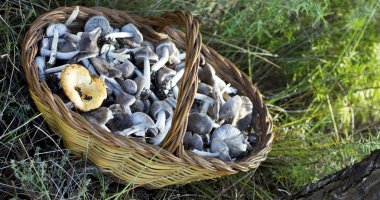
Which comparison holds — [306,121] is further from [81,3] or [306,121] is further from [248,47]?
[81,3]

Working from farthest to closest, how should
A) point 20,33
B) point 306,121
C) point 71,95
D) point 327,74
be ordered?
1. point 327,74
2. point 306,121
3. point 20,33
4. point 71,95

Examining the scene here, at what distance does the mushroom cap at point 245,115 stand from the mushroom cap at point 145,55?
418mm

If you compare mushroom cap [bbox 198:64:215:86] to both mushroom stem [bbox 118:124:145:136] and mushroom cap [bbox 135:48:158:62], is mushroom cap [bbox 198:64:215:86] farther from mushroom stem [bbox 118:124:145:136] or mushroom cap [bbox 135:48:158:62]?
mushroom stem [bbox 118:124:145:136]

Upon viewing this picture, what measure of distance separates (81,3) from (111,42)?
434mm

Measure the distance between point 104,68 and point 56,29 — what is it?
22cm

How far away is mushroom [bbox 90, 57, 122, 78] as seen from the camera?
1.92 m

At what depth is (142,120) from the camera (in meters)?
1.86

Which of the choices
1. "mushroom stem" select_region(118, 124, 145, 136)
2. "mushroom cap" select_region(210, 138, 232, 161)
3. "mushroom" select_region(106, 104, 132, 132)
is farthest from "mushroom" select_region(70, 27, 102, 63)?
"mushroom cap" select_region(210, 138, 232, 161)

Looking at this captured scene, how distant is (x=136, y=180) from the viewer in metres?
1.90

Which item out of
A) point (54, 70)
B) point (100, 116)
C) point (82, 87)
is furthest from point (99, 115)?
point (54, 70)

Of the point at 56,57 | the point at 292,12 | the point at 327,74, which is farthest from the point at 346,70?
the point at 56,57

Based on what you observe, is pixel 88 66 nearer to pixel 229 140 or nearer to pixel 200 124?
pixel 200 124

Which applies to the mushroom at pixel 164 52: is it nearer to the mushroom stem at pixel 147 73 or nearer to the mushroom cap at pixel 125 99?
the mushroom stem at pixel 147 73

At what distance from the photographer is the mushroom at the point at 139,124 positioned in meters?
1.82
